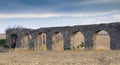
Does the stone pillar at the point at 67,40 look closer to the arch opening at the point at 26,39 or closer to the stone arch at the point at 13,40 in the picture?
the arch opening at the point at 26,39

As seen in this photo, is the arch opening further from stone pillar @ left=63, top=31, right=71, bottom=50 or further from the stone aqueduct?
stone pillar @ left=63, top=31, right=71, bottom=50

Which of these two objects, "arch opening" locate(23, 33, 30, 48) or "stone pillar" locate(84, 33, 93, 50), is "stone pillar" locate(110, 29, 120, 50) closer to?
"stone pillar" locate(84, 33, 93, 50)

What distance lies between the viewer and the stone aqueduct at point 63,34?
1041 inches

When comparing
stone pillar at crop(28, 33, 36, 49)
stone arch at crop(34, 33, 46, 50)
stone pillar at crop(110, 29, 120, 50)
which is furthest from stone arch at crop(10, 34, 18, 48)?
stone pillar at crop(110, 29, 120, 50)

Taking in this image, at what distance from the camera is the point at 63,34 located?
104 feet

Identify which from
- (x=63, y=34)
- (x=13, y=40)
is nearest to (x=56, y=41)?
(x=63, y=34)

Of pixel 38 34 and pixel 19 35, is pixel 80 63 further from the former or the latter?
pixel 19 35

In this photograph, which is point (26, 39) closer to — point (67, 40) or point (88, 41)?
point (67, 40)

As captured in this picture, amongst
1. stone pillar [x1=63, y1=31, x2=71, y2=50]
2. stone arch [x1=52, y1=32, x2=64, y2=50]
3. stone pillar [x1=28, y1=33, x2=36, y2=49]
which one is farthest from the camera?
stone pillar [x1=28, y1=33, x2=36, y2=49]

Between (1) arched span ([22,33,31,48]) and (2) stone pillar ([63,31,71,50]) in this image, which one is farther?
(1) arched span ([22,33,31,48])

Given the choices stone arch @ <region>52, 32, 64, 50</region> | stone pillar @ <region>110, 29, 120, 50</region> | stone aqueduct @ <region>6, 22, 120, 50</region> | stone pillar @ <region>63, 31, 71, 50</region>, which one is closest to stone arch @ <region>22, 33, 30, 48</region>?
stone aqueduct @ <region>6, 22, 120, 50</region>

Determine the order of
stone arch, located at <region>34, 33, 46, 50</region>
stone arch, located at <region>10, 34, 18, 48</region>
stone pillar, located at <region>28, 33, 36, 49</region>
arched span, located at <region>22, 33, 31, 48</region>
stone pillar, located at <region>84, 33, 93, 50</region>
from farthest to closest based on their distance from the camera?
stone arch, located at <region>10, 34, 18, 48</region> → arched span, located at <region>22, 33, 31, 48</region> → stone pillar, located at <region>28, 33, 36, 49</region> → stone arch, located at <region>34, 33, 46, 50</region> → stone pillar, located at <region>84, 33, 93, 50</region>

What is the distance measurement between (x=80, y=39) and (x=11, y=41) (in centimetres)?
934

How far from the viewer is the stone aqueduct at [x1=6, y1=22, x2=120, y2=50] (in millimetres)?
26438
